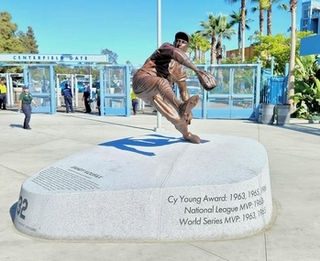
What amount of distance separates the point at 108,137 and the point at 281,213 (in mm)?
6357

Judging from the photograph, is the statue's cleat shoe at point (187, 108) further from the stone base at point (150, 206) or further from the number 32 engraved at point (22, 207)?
the number 32 engraved at point (22, 207)

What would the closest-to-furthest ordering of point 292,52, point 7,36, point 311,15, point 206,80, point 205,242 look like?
point 205,242 → point 206,80 → point 292,52 → point 7,36 → point 311,15

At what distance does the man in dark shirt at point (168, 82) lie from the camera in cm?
Answer: 437

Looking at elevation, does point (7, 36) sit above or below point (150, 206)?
above

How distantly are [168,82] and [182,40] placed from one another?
2.39 feet

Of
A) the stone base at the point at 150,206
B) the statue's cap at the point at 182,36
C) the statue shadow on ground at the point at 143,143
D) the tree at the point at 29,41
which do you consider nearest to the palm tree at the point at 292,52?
the statue shadow on ground at the point at 143,143

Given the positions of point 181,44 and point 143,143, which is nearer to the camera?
point 181,44

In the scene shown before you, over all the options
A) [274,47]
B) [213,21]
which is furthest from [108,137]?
[213,21]

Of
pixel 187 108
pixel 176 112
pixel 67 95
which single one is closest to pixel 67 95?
pixel 67 95

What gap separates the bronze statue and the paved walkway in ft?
2.46

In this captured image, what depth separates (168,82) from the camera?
4793mm

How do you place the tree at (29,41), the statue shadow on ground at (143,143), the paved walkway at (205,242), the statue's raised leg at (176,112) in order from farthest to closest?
the tree at (29,41)
the statue shadow on ground at (143,143)
the statue's raised leg at (176,112)
the paved walkway at (205,242)

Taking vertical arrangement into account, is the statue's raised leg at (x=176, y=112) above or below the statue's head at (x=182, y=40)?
below

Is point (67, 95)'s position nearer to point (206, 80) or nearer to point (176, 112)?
point (176, 112)
